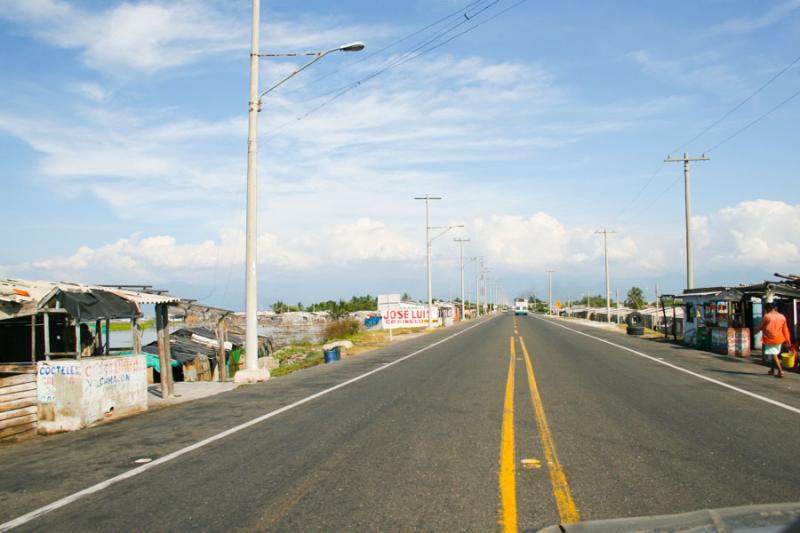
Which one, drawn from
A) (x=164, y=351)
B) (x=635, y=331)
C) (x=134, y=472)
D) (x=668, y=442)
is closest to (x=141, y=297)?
(x=164, y=351)

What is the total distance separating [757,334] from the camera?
2683cm

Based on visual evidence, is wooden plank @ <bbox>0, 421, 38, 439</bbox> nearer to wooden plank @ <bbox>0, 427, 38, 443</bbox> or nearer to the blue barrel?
wooden plank @ <bbox>0, 427, 38, 443</bbox>

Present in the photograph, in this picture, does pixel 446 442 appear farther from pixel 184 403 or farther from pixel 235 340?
pixel 235 340

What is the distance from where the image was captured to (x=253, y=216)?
1961 cm

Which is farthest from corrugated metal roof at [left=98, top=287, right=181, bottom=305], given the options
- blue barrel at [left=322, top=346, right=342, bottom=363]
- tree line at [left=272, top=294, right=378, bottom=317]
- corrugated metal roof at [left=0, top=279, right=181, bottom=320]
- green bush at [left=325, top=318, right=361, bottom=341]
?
tree line at [left=272, top=294, right=378, bottom=317]

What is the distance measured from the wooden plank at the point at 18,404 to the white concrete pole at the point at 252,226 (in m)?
7.53

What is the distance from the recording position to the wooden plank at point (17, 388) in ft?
35.7

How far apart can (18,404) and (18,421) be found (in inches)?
11.1

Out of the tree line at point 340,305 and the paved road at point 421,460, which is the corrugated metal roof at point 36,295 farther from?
the tree line at point 340,305

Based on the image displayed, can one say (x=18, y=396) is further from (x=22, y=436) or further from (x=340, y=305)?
(x=340, y=305)

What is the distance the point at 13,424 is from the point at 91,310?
2.89 m

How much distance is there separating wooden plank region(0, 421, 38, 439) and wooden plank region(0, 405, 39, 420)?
0.18 meters

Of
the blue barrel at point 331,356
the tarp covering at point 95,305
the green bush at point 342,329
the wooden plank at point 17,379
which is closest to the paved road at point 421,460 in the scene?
the wooden plank at point 17,379

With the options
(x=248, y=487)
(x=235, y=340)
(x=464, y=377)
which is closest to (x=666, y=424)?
(x=248, y=487)
